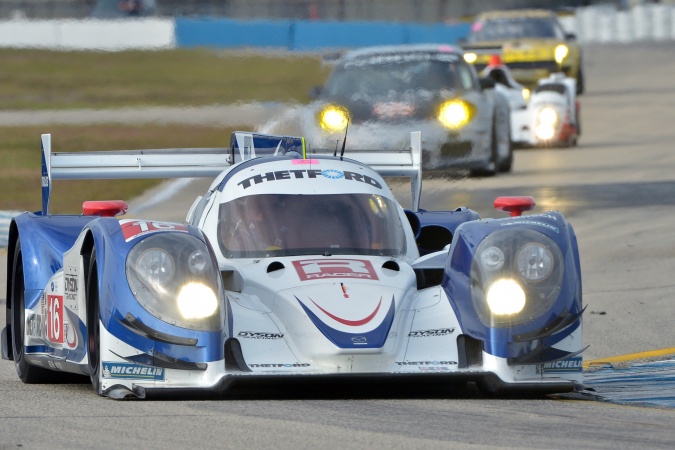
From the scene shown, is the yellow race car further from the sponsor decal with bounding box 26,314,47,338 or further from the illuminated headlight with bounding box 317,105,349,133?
the sponsor decal with bounding box 26,314,47,338

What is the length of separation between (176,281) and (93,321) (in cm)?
55

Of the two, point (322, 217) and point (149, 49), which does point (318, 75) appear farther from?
point (322, 217)

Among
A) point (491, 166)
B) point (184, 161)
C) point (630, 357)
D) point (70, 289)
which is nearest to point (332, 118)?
point (491, 166)

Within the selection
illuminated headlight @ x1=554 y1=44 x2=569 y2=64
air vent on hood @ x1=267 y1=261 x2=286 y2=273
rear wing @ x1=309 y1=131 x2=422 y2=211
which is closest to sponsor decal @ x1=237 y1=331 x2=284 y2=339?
air vent on hood @ x1=267 y1=261 x2=286 y2=273

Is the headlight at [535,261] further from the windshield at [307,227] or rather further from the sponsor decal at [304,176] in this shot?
the sponsor decal at [304,176]

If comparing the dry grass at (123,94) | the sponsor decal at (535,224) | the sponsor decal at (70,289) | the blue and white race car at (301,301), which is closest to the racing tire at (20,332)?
the blue and white race car at (301,301)

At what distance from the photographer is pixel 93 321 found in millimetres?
7102

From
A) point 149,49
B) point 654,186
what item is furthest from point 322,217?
→ point 149,49

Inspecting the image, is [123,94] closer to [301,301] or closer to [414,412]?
[301,301]

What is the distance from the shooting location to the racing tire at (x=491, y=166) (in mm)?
18969

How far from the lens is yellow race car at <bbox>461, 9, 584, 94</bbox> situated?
1107 inches

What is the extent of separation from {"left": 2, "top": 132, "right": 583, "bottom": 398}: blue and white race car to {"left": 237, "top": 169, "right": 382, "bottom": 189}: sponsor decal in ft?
0.29

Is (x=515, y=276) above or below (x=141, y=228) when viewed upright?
below

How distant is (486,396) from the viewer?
6984 millimetres
